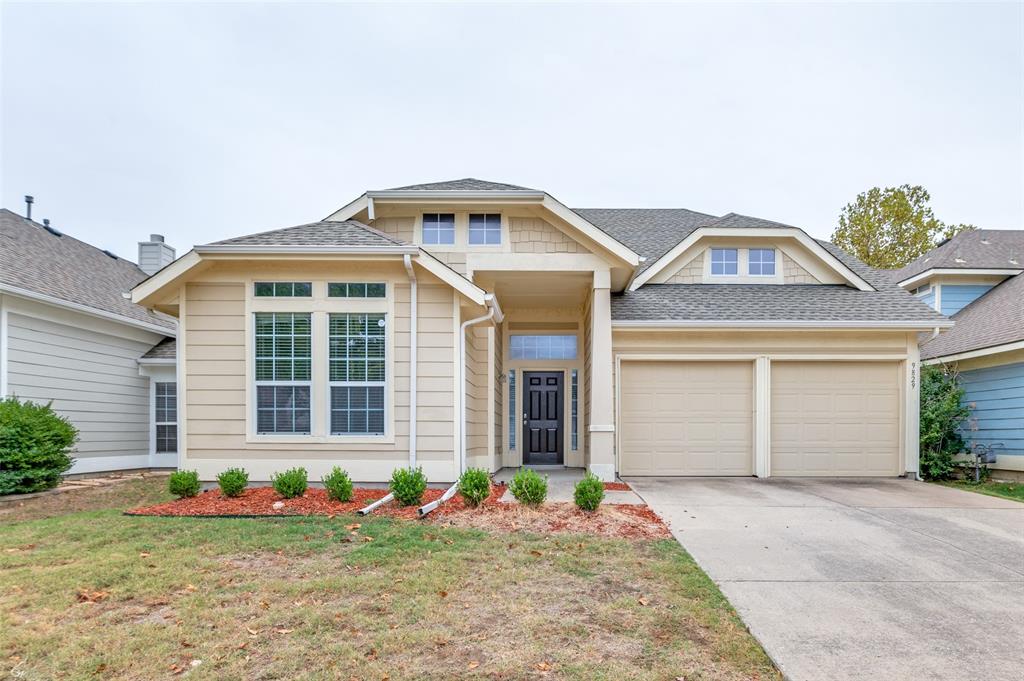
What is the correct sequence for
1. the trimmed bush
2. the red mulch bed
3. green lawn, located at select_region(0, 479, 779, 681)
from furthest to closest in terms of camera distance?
1. the trimmed bush
2. the red mulch bed
3. green lawn, located at select_region(0, 479, 779, 681)

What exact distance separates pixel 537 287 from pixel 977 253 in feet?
38.6

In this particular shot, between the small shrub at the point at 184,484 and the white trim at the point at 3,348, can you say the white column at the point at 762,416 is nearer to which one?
the small shrub at the point at 184,484

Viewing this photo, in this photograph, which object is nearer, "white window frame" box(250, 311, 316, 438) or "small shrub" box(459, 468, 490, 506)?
"small shrub" box(459, 468, 490, 506)

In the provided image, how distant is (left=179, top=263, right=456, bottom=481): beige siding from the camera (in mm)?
7957

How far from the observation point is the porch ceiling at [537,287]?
968 centimetres

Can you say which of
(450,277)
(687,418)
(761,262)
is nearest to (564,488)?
(687,418)

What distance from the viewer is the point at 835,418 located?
10.5 m

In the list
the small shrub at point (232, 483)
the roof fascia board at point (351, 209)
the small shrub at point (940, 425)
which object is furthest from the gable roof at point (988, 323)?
the small shrub at point (232, 483)

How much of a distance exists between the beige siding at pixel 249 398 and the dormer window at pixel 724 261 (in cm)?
658

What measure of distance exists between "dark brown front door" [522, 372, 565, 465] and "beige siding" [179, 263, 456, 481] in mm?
4005

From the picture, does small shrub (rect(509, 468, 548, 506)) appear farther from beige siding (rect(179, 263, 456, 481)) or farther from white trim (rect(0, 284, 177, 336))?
white trim (rect(0, 284, 177, 336))

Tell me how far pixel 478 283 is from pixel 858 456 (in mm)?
7728

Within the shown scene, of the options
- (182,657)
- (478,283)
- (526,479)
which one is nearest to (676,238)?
(478,283)

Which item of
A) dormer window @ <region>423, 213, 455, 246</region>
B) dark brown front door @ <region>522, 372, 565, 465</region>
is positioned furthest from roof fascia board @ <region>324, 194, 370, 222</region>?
dark brown front door @ <region>522, 372, 565, 465</region>
